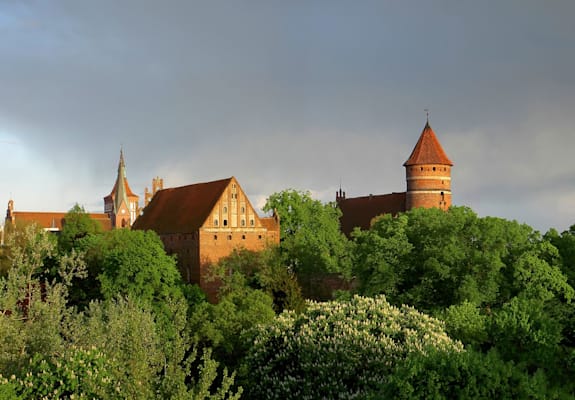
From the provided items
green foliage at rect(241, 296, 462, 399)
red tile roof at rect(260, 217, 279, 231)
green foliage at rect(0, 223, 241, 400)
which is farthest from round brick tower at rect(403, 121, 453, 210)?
green foliage at rect(0, 223, 241, 400)

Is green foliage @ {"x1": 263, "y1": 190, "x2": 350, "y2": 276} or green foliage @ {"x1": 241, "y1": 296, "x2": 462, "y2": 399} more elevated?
green foliage @ {"x1": 263, "y1": 190, "x2": 350, "y2": 276}

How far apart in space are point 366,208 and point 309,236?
1695 centimetres

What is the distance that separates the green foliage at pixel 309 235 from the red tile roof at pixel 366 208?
801cm

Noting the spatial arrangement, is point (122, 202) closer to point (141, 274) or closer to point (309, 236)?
point (309, 236)

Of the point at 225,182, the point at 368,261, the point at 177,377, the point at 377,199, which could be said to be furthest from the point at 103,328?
the point at 377,199

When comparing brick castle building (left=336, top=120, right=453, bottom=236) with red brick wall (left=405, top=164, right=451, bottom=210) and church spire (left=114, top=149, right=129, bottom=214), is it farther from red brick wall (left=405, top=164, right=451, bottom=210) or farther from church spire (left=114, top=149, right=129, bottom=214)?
church spire (left=114, top=149, right=129, bottom=214)

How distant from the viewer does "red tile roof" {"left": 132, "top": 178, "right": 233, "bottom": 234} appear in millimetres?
64250

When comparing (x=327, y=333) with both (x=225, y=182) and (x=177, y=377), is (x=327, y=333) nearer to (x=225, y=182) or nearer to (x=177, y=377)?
(x=177, y=377)

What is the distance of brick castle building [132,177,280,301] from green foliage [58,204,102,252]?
20.9 feet

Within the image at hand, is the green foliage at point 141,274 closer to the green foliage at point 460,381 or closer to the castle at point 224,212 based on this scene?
the castle at point 224,212

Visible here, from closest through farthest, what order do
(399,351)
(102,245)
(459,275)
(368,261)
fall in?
(399,351), (459,275), (368,261), (102,245)

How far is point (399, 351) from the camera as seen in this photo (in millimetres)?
21219

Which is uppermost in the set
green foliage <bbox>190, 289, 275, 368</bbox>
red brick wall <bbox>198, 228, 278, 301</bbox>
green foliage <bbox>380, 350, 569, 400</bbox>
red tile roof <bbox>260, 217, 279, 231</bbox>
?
red tile roof <bbox>260, 217, 279, 231</bbox>

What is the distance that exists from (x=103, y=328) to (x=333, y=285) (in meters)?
35.1
